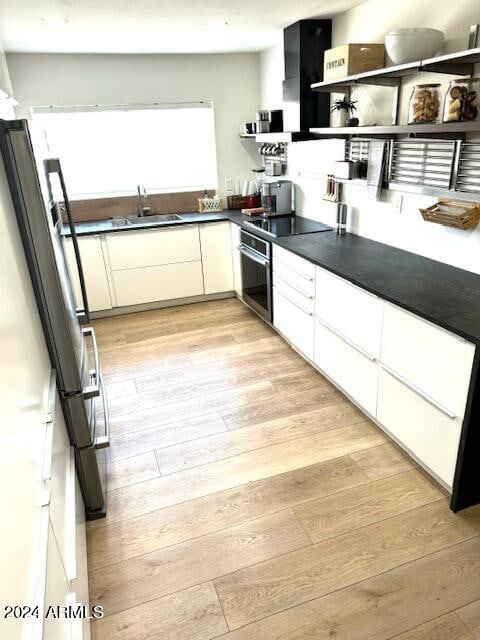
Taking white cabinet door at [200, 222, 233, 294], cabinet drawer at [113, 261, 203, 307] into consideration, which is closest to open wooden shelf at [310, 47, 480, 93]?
white cabinet door at [200, 222, 233, 294]

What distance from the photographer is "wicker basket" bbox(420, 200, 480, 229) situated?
2340 millimetres

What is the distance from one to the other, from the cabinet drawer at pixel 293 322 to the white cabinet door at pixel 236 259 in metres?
0.86

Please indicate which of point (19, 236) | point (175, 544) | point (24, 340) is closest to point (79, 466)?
point (175, 544)

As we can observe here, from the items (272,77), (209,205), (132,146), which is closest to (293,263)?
(209,205)

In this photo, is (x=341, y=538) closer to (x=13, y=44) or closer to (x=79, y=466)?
(x=79, y=466)

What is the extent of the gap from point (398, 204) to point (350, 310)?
909 millimetres

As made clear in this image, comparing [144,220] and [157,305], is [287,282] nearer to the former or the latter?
[157,305]

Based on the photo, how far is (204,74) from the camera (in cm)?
449

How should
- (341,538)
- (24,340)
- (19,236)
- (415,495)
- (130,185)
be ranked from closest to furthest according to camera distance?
(24,340), (19,236), (341,538), (415,495), (130,185)

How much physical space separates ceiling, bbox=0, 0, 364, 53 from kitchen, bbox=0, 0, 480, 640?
37 millimetres

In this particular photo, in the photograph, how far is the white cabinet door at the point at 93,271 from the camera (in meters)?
4.03

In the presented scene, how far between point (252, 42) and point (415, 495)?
12.9 feet

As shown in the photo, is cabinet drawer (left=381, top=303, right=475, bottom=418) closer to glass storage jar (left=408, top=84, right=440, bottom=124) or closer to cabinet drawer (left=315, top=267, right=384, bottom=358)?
cabinet drawer (left=315, top=267, right=384, bottom=358)

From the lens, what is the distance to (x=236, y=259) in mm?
4500
